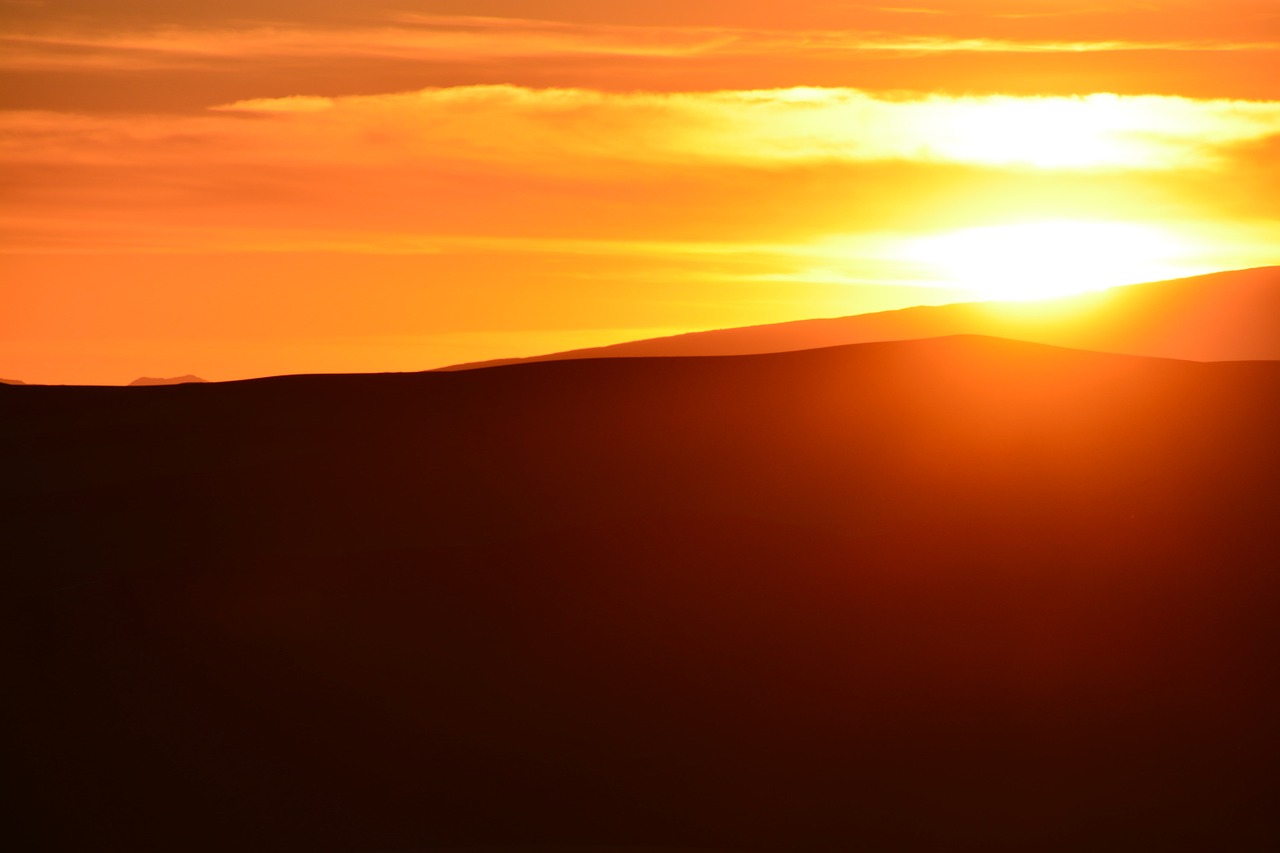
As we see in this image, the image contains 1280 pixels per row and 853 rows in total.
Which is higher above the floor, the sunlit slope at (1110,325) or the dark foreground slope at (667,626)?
the sunlit slope at (1110,325)

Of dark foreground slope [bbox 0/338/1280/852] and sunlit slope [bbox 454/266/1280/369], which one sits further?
sunlit slope [bbox 454/266/1280/369]

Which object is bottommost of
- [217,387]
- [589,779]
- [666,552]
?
[589,779]

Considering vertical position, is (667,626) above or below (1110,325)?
below

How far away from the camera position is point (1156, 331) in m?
68.5

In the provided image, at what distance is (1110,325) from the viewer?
69.8m

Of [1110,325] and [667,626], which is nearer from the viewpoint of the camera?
[667,626]

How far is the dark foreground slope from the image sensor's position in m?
11.7

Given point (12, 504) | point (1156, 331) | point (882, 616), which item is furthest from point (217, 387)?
point (1156, 331)

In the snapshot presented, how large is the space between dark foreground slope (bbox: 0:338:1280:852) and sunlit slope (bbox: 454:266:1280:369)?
4146 centimetres

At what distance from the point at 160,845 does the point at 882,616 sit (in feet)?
21.3

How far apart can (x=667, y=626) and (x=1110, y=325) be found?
5917 centimetres

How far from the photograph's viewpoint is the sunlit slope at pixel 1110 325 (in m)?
65.7

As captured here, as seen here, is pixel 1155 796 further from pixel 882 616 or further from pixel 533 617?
pixel 533 617

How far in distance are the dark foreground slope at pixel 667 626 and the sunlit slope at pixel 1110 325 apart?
41.5m
